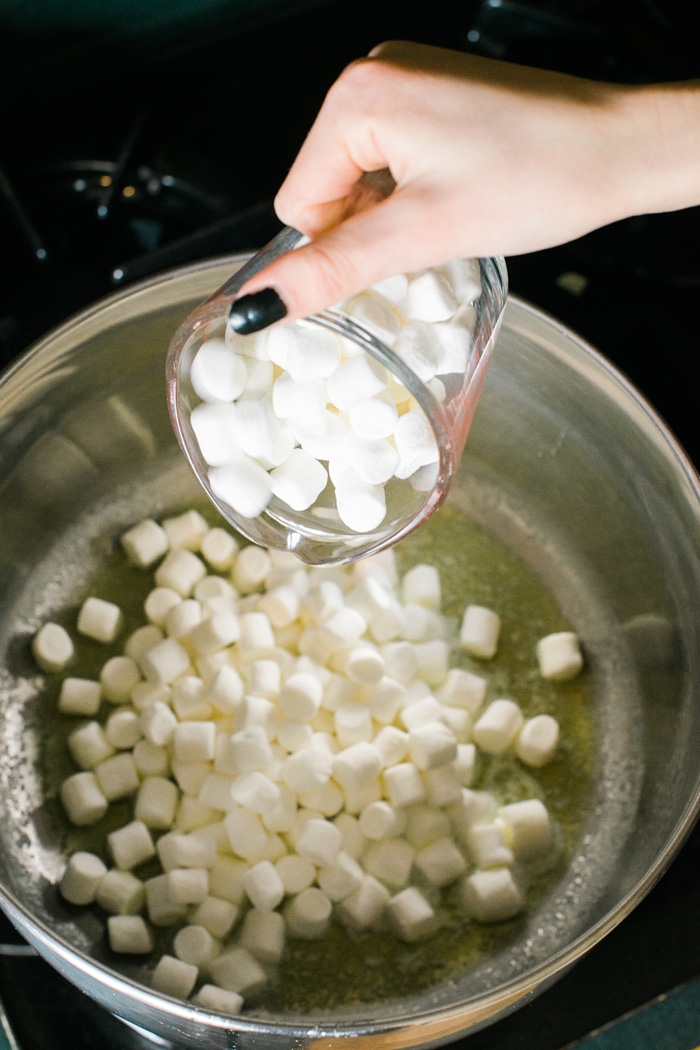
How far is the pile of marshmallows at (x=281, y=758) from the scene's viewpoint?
0.87 m

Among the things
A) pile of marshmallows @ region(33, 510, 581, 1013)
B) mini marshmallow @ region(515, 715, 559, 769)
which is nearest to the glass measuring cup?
pile of marshmallows @ region(33, 510, 581, 1013)

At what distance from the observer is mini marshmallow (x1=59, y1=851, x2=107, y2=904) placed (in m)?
0.86

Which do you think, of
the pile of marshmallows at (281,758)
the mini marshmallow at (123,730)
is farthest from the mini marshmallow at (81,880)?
the mini marshmallow at (123,730)

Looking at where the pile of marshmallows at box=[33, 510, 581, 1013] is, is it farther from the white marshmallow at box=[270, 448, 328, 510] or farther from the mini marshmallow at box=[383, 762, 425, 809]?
the white marshmallow at box=[270, 448, 328, 510]

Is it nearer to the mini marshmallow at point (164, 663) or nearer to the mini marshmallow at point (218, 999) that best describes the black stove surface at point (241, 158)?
the mini marshmallow at point (164, 663)

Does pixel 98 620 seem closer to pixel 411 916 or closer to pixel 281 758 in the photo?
pixel 281 758

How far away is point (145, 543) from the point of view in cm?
107

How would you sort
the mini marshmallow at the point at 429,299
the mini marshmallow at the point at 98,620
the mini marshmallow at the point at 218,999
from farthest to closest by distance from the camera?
the mini marshmallow at the point at 98,620, the mini marshmallow at the point at 218,999, the mini marshmallow at the point at 429,299

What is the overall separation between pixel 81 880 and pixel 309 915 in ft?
0.68

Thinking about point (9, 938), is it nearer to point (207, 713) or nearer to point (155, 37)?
point (207, 713)

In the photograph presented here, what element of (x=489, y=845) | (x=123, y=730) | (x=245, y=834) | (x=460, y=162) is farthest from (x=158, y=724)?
(x=460, y=162)

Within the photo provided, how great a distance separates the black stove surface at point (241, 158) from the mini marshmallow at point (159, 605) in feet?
1.04

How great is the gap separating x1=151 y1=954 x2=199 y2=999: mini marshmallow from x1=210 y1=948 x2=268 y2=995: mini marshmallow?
0.03 m

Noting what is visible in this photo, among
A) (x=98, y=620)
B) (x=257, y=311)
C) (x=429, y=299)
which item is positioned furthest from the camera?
(x=98, y=620)
